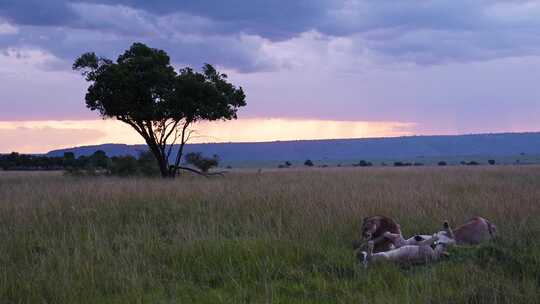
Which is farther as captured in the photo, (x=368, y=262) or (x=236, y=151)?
(x=236, y=151)

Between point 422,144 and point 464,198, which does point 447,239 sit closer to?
point 464,198

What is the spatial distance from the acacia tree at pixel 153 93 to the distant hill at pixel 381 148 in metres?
150

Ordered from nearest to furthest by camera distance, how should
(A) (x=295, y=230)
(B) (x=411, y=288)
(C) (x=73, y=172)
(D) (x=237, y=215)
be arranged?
(B) (x=411, y=288) → (A) (x=295, y=230) → (D) (x=237, y=215) → (C) (x=73, y=172)

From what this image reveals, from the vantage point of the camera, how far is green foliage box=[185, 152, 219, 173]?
1261 inches

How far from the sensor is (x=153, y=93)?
76.6 ft

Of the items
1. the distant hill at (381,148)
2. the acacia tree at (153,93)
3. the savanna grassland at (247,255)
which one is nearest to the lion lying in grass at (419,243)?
the savanna grassland at (247,255)

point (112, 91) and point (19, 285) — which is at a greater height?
point (112, 91)

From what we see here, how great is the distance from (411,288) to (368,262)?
0.88m

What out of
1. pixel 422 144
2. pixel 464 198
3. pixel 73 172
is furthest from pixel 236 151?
pixel 464 198

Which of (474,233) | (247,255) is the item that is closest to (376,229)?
(474,233)

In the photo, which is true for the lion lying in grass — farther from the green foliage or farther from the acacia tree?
the green foliage

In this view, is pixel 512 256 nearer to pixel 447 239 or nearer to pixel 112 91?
pixel 447 239

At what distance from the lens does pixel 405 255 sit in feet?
20.5

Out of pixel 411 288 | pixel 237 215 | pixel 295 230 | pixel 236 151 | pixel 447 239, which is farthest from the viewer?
pixel 236 151
